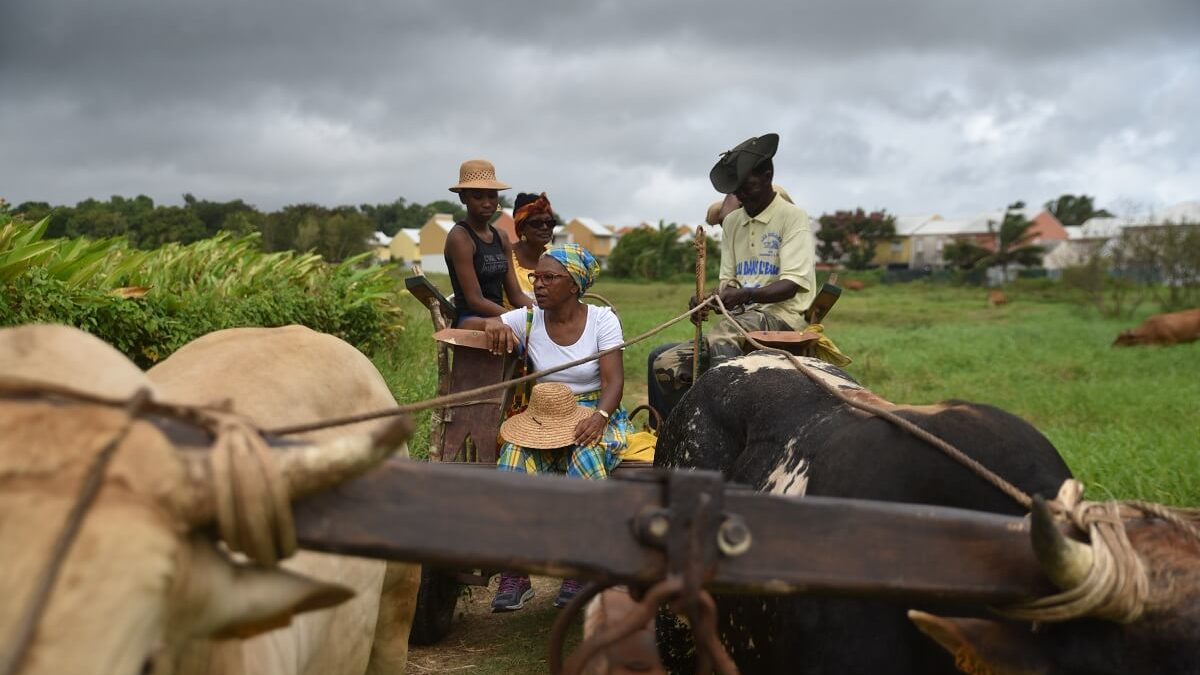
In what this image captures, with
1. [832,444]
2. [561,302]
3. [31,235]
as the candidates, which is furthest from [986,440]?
[31,235]

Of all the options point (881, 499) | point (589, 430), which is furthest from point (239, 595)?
point (589, 430)

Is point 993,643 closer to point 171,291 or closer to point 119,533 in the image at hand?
point 119,533

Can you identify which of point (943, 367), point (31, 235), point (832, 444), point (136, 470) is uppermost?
point (31, 235)

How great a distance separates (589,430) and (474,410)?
709 mm

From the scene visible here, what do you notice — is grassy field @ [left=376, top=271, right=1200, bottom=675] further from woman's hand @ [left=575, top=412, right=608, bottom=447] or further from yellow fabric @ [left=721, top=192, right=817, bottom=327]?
yellow fabric @ [left=721, top=192, right=817, bottom=327]

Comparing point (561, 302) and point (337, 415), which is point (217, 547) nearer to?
point (337, 415)

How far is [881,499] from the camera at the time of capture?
2.60 metres

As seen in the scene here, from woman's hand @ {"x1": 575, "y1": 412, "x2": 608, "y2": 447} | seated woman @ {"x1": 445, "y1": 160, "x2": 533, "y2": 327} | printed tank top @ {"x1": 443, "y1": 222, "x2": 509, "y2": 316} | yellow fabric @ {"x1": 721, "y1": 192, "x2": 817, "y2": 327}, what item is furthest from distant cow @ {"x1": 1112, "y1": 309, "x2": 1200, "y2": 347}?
woman's hand @ {"x1": 575, "y1": 412, "x2": 608, "y2": 447}

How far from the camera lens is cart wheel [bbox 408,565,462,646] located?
471cm

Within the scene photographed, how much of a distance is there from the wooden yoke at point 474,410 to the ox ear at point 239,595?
328 centimetres

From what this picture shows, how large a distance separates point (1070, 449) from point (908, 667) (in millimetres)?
5995

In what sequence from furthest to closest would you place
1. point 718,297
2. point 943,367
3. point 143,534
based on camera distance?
1. point 943,367
2. point 718,297
3. point 143,534

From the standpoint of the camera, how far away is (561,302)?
16.1ft

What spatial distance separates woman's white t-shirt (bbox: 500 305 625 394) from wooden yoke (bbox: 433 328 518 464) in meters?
0.17
